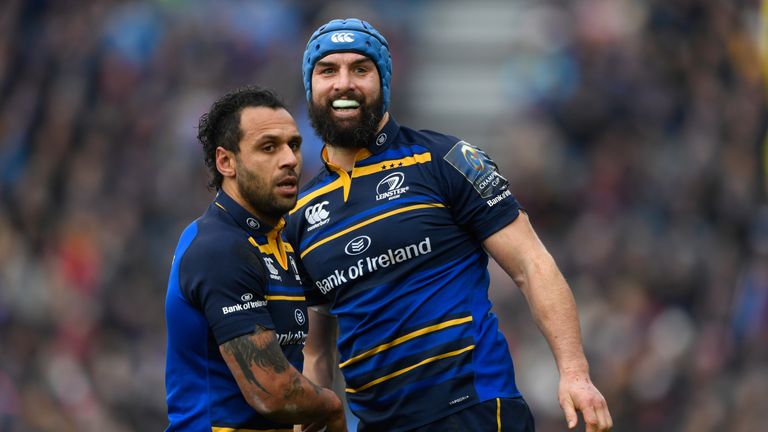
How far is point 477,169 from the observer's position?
6.24 meters

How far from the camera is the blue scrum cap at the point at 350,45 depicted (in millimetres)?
6402

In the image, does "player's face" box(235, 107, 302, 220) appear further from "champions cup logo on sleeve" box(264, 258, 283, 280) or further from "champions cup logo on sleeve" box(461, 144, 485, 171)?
"champions cup logo on sleeve" box(461, 144, 485, 171)

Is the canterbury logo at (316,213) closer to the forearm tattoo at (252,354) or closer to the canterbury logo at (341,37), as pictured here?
the canterbury logo at (341,37)

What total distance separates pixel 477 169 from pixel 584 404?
1.23 metres

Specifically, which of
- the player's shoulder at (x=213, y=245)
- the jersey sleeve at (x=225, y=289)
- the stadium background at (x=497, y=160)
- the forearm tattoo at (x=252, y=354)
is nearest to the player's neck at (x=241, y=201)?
the player's shoulder at (x=213, y=245)

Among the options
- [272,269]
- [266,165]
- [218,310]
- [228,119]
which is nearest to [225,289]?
[218,310]

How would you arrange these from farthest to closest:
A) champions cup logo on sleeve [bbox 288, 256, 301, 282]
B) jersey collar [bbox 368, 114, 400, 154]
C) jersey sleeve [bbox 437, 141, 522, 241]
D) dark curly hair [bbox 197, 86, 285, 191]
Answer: jersey collar [bbox 368, 114, 400, 154] < jersey sleeve [bbox 437, 141, 522, 241] < champions cup logo on sleeve [bbox 288, 256, 301, 282] < dark curly hair [bbox 197, 86, 285, 191]

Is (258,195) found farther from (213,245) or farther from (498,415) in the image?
(498,415)

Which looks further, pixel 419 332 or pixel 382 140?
pixel 382 140

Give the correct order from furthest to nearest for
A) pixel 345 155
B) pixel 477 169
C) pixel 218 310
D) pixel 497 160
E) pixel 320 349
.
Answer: pixel 497 160 < pixel 320 349 < pixel 345 155 < pixel 477 169 < pixel 218 310

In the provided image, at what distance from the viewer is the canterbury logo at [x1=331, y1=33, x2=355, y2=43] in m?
6.41

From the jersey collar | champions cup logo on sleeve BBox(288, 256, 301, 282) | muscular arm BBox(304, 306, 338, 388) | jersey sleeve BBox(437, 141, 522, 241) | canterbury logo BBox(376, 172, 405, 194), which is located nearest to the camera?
champions cup logo on sleeve BBox(288, 256, 301, 282)

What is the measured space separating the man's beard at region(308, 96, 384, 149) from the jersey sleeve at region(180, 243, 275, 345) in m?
1.05

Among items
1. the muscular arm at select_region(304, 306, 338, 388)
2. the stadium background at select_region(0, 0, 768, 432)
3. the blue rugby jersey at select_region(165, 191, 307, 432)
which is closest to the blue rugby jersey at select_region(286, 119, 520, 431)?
the muscular arm at select_region(304, 306, 338, 388)
